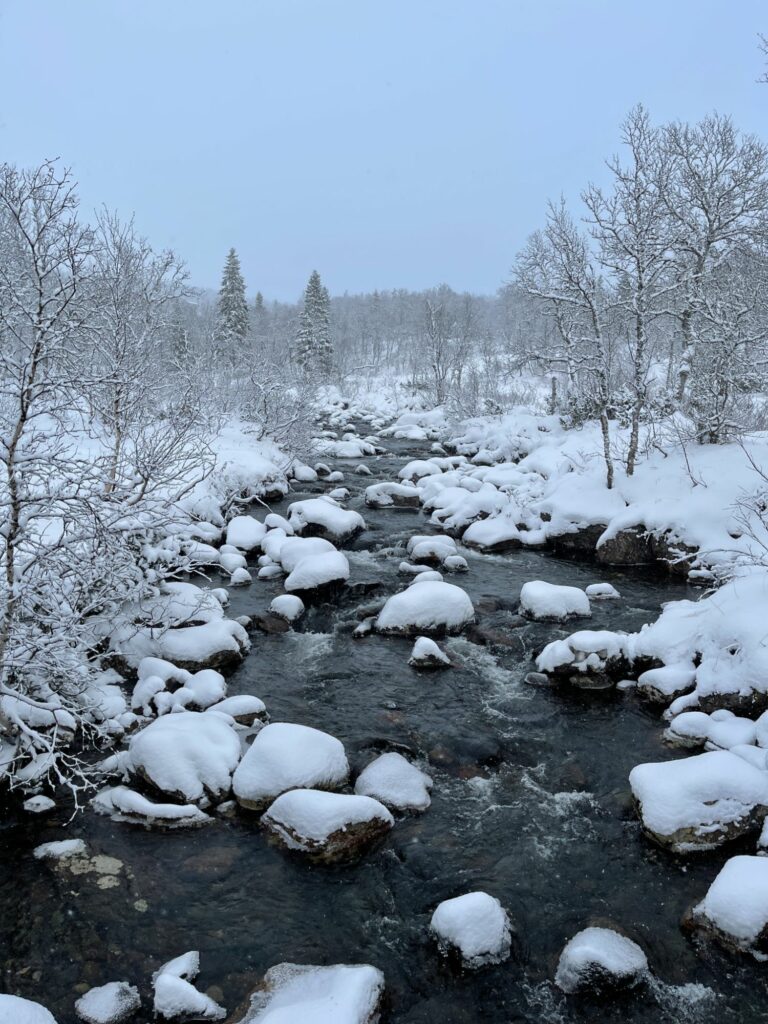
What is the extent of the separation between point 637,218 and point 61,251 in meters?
13.7

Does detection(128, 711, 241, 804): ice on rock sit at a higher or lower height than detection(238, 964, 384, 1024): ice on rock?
higher

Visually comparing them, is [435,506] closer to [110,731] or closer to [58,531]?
[58,531]

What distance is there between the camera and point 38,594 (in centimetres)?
681

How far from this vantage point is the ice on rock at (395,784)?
6.86 m

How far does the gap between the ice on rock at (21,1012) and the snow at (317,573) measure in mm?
8313

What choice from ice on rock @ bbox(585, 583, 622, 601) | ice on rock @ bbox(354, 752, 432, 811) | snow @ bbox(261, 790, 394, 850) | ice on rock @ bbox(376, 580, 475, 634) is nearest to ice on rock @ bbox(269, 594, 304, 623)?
ice on rock @ bbox(376, 580, 475, 634)

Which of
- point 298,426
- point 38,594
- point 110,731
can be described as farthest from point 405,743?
point 298,426

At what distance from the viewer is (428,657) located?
992 cm

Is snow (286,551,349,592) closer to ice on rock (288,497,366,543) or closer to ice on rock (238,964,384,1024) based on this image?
ice on rock (288,497,366,543)

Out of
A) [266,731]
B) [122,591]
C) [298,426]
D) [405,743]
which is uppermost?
[298,426]

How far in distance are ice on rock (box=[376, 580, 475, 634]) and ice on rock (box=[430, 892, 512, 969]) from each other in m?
5.78

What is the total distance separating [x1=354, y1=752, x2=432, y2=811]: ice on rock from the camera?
6859 millimetres

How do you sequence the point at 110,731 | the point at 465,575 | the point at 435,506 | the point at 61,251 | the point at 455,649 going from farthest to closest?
1. the point at 435,506
2. the point at 465,575
3. the point at 455,649
4. the point at 110,731
5. the point at 61,251

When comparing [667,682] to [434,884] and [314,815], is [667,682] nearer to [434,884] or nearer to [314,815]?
[434,884]
